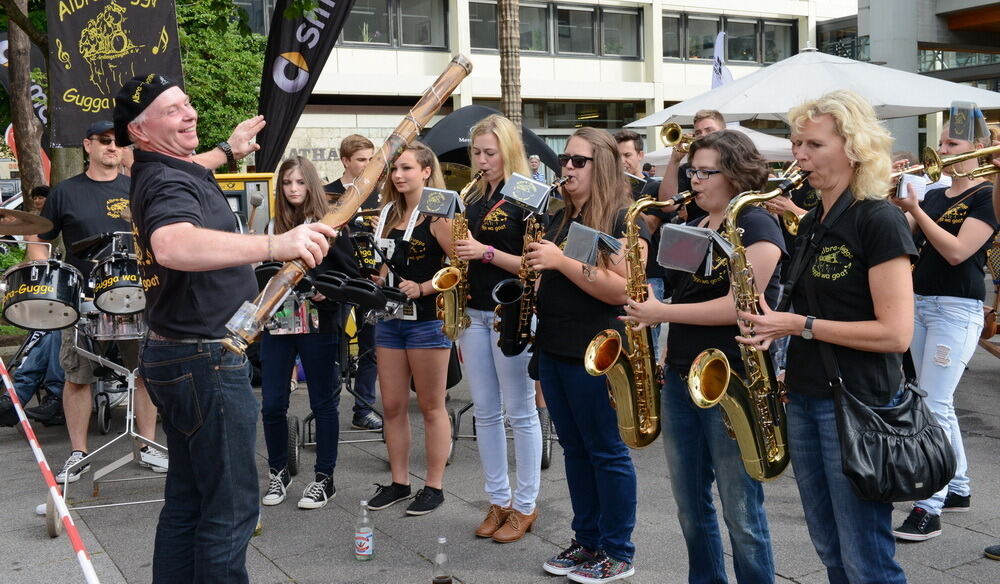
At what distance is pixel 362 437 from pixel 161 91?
4.44 m

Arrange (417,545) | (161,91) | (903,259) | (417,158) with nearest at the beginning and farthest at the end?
(903,259)
(161,91)
(417,545)
(417,158)

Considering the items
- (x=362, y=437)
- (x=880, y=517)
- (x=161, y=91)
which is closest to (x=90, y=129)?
(x=362, y=437)

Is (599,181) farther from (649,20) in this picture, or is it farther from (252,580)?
(649,20)

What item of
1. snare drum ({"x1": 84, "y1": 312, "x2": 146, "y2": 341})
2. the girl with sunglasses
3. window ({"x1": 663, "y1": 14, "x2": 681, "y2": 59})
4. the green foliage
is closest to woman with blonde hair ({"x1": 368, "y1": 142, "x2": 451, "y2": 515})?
the girl with sunglasses

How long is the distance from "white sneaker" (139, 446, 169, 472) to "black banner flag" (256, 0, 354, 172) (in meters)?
3.57

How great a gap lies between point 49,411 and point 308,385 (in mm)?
3271

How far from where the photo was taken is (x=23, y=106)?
10984mm

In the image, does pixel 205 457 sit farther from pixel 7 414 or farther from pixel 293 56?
pixel 293 56

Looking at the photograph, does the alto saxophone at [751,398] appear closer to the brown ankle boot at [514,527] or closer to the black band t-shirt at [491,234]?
the black band t-shirt at [491,234]

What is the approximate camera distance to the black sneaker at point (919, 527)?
458 centimetres

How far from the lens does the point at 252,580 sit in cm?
448

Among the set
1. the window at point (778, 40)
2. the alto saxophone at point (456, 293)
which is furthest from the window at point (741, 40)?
the alto saxophone at point (456, 293)

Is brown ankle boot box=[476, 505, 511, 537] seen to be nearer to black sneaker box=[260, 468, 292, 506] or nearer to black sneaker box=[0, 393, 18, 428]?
black sneaker box=[260, 468, 292, 506]

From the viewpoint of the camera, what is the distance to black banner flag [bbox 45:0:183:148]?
711 centimetres
